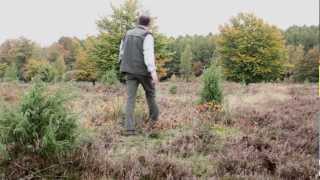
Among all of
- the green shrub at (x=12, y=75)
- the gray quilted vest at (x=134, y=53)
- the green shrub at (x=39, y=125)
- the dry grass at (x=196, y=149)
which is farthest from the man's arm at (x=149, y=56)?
the green shrub at (x=39, y=125)

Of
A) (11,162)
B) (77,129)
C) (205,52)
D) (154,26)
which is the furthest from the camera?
(205,52)

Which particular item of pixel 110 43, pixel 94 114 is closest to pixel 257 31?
pixel 110 43

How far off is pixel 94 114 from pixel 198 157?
328 centimetres

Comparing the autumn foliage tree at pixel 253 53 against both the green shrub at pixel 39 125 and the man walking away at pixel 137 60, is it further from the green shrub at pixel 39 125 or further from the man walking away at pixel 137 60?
the green shrub at pixel 39 125

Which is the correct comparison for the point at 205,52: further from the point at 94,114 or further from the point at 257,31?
the point at 94,114

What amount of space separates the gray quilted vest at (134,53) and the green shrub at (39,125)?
2249 millimetres

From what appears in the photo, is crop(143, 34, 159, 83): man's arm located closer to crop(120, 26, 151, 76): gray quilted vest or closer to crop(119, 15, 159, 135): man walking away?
crop(119, 15, 159, 135): man walking away

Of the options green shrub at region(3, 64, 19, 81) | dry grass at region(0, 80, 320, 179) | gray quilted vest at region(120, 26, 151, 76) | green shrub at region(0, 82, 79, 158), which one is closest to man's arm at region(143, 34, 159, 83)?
gray quilted vest at region(120, 26, 151, 76)

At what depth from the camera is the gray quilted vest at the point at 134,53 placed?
686cm

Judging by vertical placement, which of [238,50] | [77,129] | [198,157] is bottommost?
[198,157]

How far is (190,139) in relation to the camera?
6.34 metres

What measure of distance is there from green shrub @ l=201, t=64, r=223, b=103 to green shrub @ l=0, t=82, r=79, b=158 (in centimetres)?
600

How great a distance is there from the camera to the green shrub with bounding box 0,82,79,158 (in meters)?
4.50

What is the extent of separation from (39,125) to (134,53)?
102 inches
